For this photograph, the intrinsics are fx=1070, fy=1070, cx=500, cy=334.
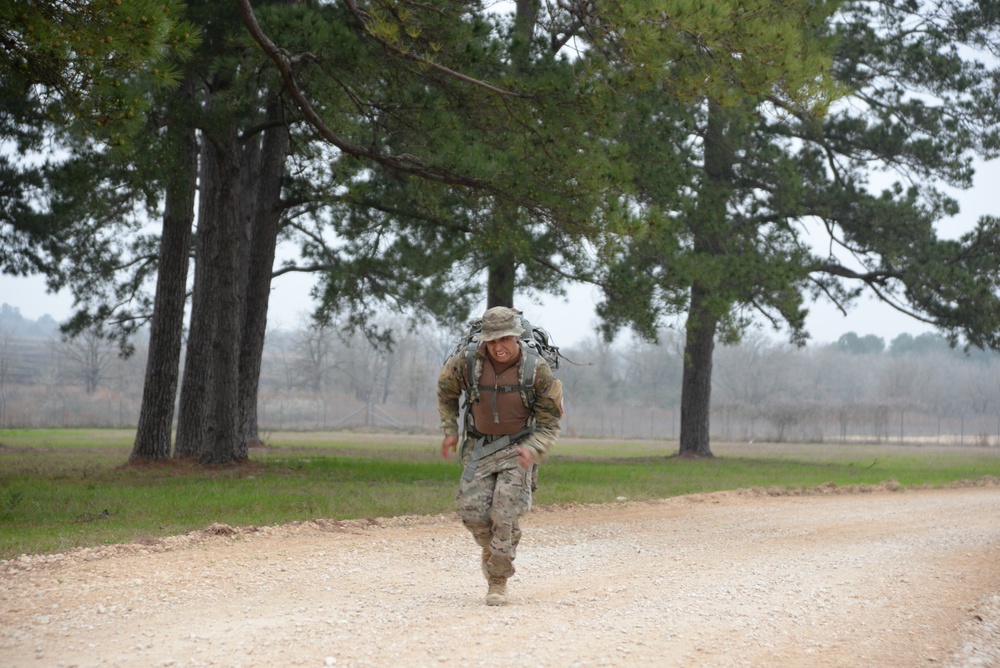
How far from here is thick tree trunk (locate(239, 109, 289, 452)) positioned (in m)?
20.1

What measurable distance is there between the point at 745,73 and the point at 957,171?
15.5 m

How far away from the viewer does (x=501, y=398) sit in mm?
7043

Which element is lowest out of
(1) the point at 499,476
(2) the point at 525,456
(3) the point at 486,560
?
(3) the point at 486,560

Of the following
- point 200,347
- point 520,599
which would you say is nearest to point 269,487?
point 200,347

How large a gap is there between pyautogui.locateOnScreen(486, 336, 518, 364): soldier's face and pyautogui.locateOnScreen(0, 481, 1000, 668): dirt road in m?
1.60

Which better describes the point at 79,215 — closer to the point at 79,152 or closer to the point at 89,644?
A: the point at 79,152

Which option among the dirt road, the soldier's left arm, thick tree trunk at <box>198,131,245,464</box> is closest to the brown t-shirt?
the soldier's left arm

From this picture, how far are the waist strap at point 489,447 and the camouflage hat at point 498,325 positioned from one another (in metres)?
0.67

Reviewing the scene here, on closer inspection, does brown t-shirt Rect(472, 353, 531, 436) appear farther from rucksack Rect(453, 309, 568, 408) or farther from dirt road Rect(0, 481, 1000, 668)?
dirt road Rect(0, 481, 1000, 668)

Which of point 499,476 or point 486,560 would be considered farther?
point 486,560

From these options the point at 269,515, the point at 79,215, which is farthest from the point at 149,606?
the point at 79,215

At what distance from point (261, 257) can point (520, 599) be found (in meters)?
14.9

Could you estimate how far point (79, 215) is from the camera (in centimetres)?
2017

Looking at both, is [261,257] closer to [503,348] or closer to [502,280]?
[502,280]
